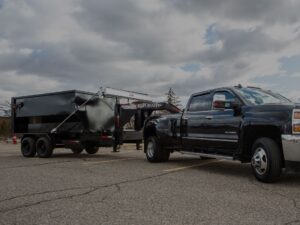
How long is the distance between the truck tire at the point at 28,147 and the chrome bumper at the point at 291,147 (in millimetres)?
10326

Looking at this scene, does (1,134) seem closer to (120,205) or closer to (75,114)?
(75,114)

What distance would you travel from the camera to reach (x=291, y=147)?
697 cm

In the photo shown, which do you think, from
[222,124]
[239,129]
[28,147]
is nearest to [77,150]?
[28,147]

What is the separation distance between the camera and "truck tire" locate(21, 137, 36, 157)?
15219 millimetres

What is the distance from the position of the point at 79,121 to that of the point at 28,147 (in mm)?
2550

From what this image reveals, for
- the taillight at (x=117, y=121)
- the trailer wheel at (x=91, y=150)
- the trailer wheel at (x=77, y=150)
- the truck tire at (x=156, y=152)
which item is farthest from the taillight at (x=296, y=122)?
the trailer wheel at (x=91, y=150)

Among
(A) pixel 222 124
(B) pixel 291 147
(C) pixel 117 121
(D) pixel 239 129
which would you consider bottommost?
(B) pixel 291 147

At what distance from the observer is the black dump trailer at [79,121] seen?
1402cm

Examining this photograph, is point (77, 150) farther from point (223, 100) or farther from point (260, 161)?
point (260, 161)

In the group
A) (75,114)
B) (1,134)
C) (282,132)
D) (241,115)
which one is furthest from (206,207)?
(1,134)

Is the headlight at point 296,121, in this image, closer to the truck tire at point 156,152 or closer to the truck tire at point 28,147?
the truck tire at point 156,152

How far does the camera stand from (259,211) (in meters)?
5.34

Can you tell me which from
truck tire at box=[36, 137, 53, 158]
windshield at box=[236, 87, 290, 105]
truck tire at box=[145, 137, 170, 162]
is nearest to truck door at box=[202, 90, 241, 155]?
windshield at box=[236, 87, 290, 105]

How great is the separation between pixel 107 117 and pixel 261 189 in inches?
335
